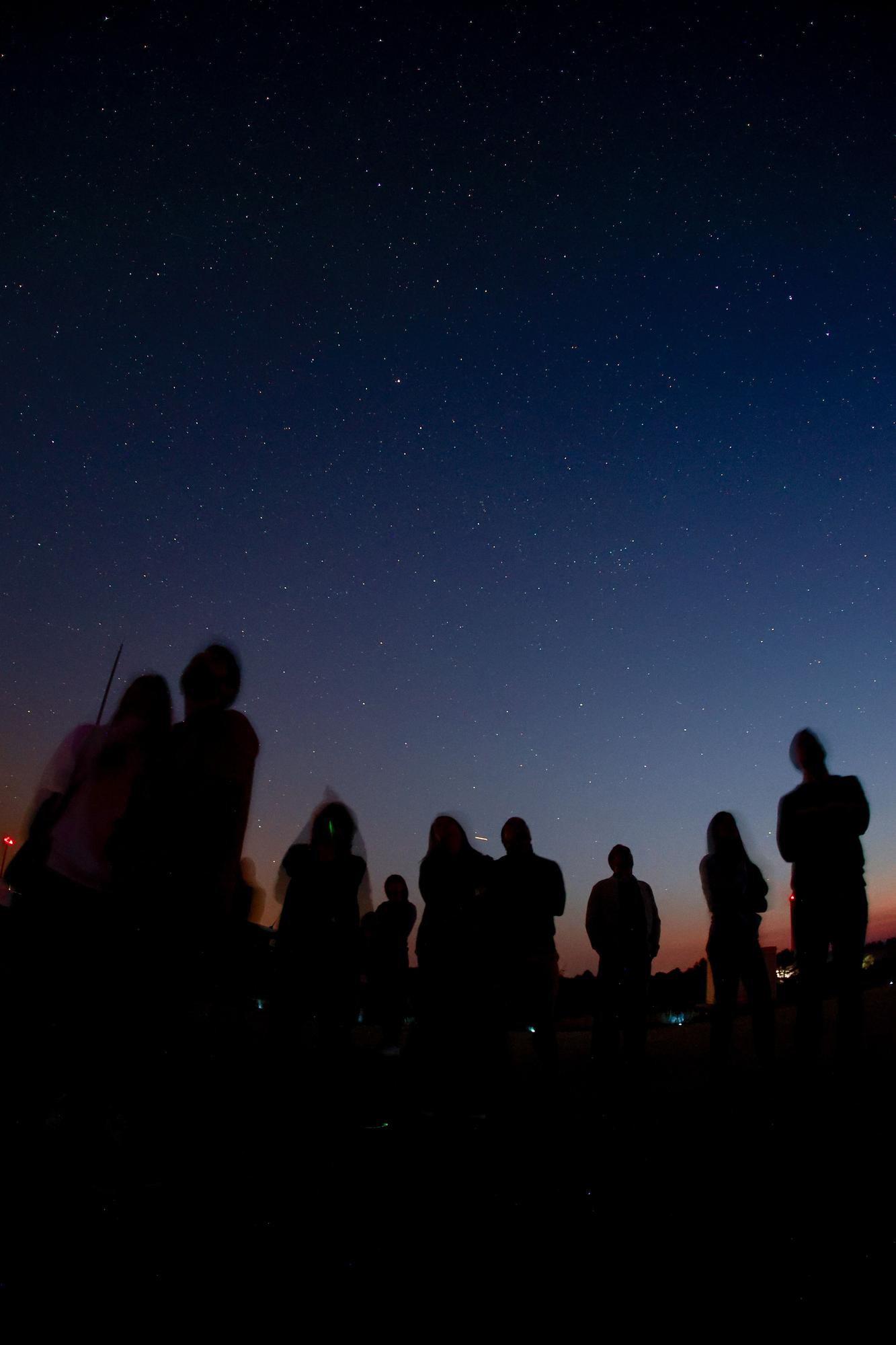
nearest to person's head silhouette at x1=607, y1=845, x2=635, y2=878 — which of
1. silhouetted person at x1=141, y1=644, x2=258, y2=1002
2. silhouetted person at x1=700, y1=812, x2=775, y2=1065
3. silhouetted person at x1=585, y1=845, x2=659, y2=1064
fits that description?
silhouetted person at x1=585, y1=845, x2=659, y2=1064

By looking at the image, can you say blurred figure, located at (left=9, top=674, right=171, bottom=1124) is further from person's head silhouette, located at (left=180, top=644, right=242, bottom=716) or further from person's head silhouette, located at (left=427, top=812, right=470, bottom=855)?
person's head silhouette, located at (left=427, top=812, right=470, bottom=855)

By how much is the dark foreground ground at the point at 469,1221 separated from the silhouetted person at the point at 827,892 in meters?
0.34

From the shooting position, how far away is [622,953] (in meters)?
5.65

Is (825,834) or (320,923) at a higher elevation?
(825,834)

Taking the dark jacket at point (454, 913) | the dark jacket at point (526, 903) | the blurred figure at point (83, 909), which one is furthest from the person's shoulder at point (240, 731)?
the dark jacket at point (526, 903)

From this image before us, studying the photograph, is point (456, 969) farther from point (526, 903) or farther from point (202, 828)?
point (202, 828)

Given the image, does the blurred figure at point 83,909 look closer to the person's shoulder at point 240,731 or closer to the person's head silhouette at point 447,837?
the person's shoulder at point 240,731

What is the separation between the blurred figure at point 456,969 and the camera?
3.79 m

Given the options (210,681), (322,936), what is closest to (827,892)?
(322,936)

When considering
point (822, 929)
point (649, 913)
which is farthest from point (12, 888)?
point (649, 913)

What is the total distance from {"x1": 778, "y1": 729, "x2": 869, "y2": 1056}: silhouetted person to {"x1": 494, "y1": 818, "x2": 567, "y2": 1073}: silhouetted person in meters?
1.51

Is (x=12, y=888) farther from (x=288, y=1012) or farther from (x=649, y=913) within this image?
(x=649, y=913)

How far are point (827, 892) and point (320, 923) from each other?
2902mm

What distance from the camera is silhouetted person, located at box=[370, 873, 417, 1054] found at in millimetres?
6168
